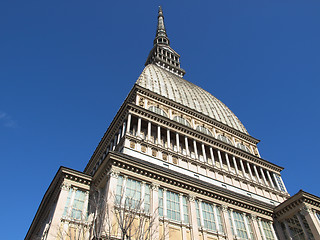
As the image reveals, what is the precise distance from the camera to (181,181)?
3017 cm

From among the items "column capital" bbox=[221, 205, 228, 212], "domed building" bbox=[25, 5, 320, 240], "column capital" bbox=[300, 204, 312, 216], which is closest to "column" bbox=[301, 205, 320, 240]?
"column capital" bbox=[300, 204, 312, 216]

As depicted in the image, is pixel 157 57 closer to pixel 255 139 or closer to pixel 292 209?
pixel 255 139

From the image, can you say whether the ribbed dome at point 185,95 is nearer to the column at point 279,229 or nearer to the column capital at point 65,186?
the column at point 279,229

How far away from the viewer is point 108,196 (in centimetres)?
2481

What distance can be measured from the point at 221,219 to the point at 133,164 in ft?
39.0

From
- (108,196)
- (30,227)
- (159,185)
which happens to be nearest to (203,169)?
(159,185)

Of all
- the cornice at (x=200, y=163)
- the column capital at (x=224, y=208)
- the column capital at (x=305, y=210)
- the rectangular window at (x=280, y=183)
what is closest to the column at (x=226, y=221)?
the column capital at (x=224, y=208)

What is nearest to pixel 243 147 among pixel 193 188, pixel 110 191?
pixel 193 188

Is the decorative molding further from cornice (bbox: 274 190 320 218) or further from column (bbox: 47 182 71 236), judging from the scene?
column (bbox: 47 182 71 236)

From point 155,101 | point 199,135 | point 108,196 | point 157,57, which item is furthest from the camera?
point 157,57

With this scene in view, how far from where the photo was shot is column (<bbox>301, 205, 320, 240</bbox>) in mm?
30750

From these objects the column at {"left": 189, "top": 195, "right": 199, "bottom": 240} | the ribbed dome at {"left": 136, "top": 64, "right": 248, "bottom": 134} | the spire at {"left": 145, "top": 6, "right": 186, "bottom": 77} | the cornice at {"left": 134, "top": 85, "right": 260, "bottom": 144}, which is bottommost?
the column at {"left": 189, "top": 195, "right": 199, "bottom": 240}

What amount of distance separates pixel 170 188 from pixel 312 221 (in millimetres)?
17420

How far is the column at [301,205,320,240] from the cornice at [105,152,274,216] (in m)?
4.07
